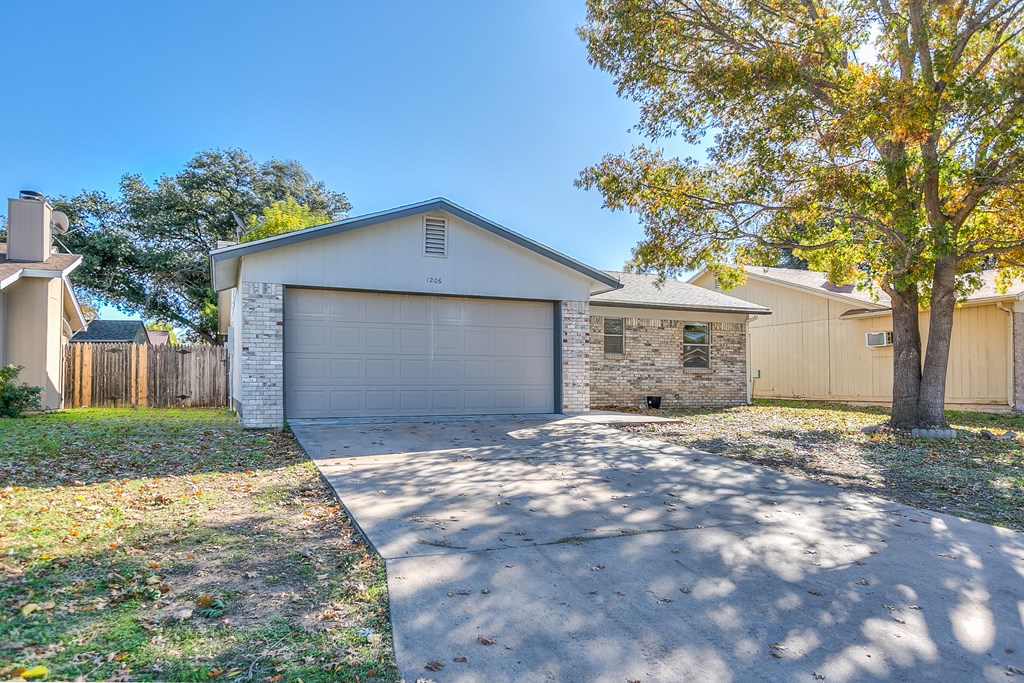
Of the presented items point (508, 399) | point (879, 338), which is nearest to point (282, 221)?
point (508, 399)

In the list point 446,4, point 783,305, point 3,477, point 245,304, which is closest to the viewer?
point 3,477

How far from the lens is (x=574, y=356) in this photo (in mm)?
12609

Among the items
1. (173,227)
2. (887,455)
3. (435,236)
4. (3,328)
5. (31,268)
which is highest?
(173,227)

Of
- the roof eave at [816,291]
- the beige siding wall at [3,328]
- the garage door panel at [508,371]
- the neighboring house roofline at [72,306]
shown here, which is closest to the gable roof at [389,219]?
the garage door panel at [508,371]

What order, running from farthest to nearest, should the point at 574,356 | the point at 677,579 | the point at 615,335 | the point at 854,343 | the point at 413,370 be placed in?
the point at 854,343 → the point at 615,335 → the point at 574,356 → the point at 413,370 → the point at 677,579

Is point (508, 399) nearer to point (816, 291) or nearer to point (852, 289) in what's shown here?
point (816, 291)

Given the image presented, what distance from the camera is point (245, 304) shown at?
10164 millimetres

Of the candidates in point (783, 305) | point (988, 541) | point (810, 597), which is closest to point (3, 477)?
point (810, 597)

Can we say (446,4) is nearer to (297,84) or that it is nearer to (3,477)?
(297,84)

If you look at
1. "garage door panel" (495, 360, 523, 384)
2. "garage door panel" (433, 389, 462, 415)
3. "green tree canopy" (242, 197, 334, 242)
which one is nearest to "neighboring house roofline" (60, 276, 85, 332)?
"green tree canopy" (242, 197, 334, 242)

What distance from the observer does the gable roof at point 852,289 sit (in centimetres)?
1505

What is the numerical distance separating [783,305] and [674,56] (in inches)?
489

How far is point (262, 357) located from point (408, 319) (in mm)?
2676

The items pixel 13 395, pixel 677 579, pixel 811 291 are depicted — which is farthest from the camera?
pixel 811 291
